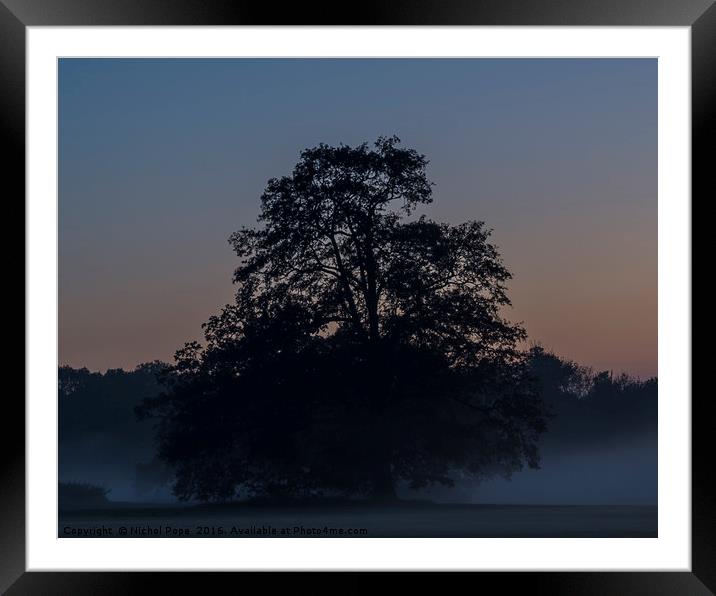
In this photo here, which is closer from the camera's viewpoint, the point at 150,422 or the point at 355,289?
the point at 355,289

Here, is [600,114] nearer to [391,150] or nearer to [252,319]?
[391,150]

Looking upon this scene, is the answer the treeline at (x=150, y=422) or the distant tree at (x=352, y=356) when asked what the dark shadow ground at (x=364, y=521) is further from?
the treeline at (x=150, y=422)

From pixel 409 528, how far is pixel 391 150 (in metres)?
3.59

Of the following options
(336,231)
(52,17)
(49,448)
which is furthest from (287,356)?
(52,17)

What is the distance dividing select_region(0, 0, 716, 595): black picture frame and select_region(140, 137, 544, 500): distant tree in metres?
4.34

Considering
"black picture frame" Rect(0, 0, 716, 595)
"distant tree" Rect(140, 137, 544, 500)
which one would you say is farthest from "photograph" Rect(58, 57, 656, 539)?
"black picture frame" Rect(0, 0, 716, 595)

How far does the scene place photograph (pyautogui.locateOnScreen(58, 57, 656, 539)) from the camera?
8578 mm

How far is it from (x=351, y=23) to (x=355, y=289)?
4877 mm

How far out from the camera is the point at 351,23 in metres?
4.44

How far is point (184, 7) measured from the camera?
434cm

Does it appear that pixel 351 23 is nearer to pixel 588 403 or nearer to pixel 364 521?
pixel 364 521

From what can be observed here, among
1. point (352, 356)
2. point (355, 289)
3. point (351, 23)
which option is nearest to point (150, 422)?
point (352, 356)

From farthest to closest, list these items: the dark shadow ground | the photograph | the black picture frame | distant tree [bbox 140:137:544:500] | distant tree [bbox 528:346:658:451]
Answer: distant tree [bbox 528:346:658:451], distant tree [bbox 140:137:544:500], the photograph, the dark shadow ground, the black picture frame

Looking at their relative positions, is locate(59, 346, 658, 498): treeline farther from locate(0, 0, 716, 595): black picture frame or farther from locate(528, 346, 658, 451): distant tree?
locate(0, 0, 716, 595): black picture frame
